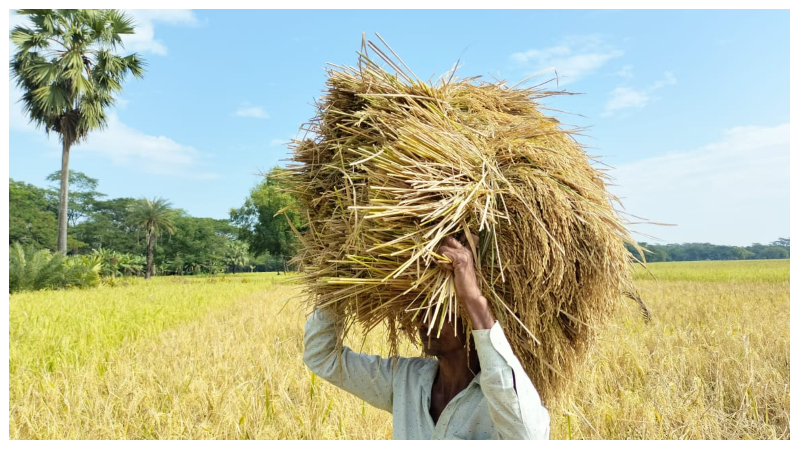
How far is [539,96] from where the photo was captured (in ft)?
6.06

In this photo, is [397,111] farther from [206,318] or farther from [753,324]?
[206,318]

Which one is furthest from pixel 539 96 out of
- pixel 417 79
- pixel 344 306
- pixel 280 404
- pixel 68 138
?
pixel 68 138

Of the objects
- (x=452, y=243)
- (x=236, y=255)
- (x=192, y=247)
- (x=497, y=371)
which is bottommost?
(x=497, y=371)

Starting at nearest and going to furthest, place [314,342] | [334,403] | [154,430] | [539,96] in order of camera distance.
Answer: [314,342]
[539,96]
[154,430]
[334,403]

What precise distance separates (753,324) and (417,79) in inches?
241

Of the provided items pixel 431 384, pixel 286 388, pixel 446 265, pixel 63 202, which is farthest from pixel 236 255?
pixel 446 265

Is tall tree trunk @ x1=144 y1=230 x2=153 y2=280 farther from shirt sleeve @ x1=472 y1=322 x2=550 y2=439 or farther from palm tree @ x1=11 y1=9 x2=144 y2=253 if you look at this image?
shirt sleeve @ x1=472 y1=322 x2=550 y2=439

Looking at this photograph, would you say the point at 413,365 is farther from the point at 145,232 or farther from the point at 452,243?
the point at 145,232

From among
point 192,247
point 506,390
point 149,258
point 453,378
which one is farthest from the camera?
point 192,247

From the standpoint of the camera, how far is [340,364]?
1642mm

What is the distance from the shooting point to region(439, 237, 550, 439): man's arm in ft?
3.99

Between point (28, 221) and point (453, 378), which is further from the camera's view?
point (28, 221)

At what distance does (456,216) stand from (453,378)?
560 millimetres

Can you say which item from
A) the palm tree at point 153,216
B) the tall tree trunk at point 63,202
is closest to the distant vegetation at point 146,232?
the palm tree at point 153,216
